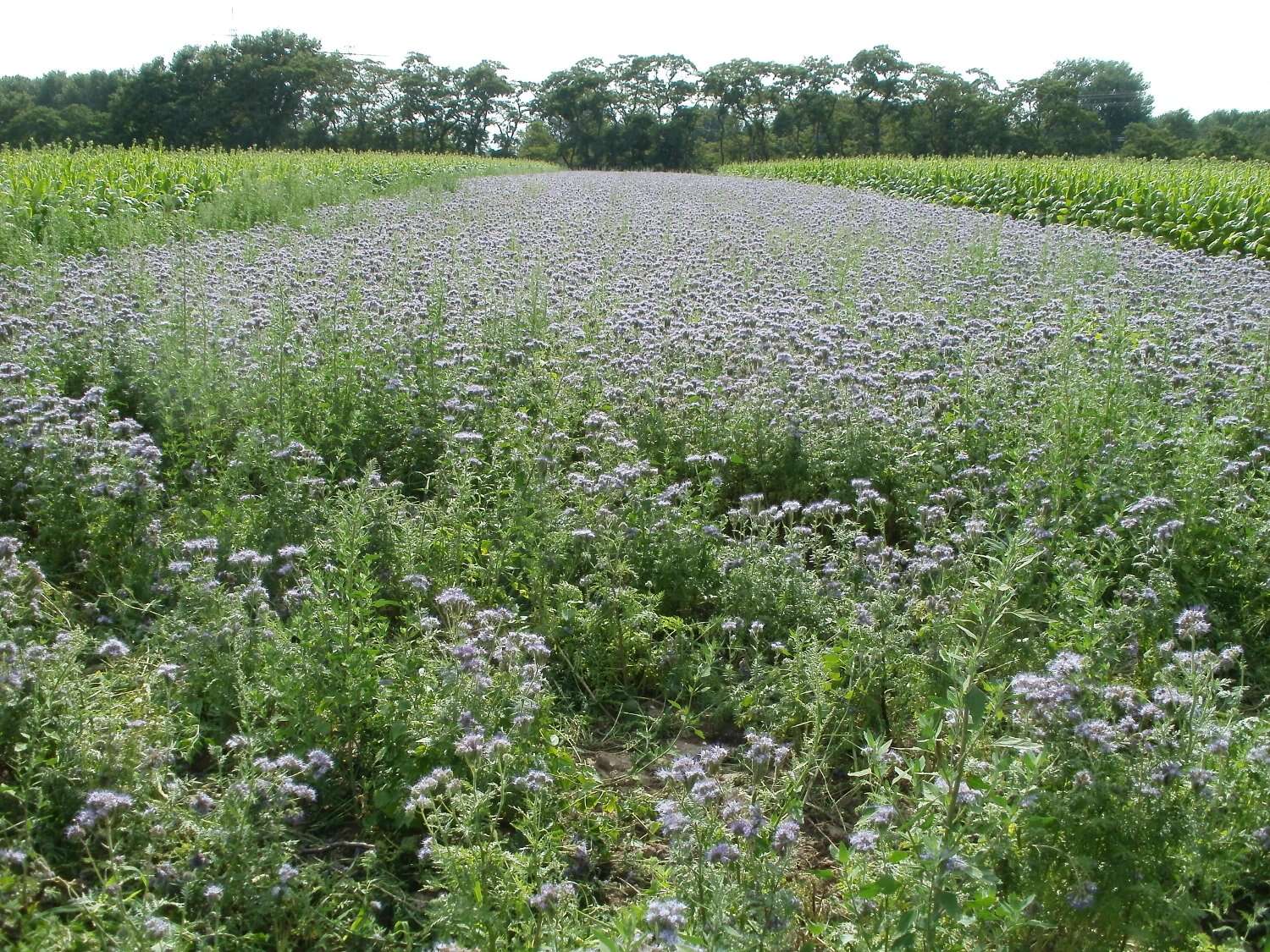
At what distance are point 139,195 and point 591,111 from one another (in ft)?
239

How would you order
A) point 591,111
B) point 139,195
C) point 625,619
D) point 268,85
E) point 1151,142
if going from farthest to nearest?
1. point 591,111
2. point 268,85
3. point 1151,142
4. point 139,195
5. point 625,619

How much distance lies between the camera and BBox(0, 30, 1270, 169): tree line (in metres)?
68.1

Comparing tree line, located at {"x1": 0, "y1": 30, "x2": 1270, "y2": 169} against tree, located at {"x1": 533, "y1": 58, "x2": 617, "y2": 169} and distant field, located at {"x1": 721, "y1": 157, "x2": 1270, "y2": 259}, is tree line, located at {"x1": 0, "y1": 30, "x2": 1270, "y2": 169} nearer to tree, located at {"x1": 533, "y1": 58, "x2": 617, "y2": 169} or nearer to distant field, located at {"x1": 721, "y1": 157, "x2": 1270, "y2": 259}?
tree, located at {"x1": 533, "y1": 58, "x2": 617, "y2": 169}

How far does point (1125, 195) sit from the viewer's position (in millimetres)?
15273

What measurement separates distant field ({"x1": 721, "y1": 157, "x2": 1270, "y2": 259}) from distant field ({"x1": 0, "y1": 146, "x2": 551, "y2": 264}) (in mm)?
12400

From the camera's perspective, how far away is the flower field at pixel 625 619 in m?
2.19

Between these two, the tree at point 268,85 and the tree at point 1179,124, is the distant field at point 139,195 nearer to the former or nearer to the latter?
the tree at point 268,85

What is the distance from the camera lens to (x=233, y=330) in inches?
238

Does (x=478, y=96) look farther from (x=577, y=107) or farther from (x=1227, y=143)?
(x=1227, y=143)

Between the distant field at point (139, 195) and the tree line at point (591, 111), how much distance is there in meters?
56.3

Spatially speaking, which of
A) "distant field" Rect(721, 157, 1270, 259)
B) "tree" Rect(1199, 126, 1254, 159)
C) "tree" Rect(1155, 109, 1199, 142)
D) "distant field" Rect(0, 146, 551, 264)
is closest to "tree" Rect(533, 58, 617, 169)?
"tree" Rect(1199, 126, 1254, 159)

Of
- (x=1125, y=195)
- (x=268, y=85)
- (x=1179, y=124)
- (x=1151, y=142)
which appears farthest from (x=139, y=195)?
(x=1179, y=124)

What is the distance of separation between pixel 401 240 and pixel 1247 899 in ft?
30.4

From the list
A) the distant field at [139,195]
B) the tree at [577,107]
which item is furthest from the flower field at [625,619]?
the tree at [577,107]
